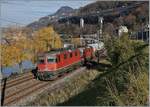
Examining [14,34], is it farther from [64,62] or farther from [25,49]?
[64,62]

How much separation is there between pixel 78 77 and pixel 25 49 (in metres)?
27.8

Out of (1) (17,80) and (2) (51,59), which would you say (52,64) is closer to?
(2) (51,59)

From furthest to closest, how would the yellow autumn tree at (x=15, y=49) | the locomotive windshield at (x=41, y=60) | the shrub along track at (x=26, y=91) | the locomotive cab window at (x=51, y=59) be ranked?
1. the yellow autumn tree at (x=15, y=49)
2. the locomotive windshield at (x=41, y=60)
3. the locomotive cab window at (x=51, y=59)
4. the shrub along track at (x=26, y=91)

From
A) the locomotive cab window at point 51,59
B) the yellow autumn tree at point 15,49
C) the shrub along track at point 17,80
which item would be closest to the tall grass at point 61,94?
the locomotive cab window at point 51,59

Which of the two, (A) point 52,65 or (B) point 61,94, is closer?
(B) point 61,94

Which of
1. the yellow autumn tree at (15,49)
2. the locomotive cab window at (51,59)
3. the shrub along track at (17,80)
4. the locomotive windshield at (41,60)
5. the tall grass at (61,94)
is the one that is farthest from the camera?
the yellow autumn tree at (15,49)

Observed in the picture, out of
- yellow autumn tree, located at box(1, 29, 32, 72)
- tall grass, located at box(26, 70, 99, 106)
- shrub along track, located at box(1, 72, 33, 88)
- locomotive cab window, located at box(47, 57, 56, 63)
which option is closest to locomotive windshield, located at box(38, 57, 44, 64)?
locomotive cab window, located at box(47, 57, 56, 63)

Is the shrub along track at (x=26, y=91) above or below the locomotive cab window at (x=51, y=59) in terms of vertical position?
below

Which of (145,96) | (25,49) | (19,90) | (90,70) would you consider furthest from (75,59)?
(145,96)

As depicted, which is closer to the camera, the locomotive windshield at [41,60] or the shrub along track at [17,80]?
the shrub along track at [17,80]

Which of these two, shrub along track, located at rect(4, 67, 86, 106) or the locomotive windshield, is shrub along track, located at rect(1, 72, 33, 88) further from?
the locomotive windshield

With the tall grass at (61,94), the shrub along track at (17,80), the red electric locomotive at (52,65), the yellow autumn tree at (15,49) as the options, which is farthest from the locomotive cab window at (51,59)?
the yellow autumn tree at (15,49)

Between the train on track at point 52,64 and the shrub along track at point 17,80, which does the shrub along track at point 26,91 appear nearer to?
the shrub along track at point 17,80

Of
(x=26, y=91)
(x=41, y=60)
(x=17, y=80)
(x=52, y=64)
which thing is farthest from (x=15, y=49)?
(x=26, y=91)
